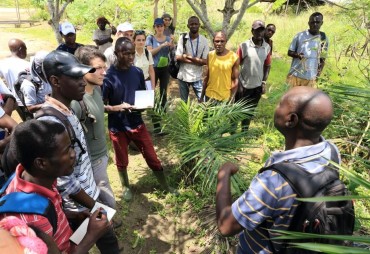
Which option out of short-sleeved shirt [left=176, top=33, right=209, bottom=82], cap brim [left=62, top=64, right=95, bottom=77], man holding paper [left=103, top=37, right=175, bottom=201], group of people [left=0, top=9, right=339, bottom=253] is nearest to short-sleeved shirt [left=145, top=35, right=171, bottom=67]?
short-sleeved shirt [left=176, top=33, right=209, bottom=82]

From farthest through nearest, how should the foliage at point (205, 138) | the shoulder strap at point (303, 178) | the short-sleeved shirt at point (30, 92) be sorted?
1. the short-sleeved shirt at point (30, 92)
2. the foliage at point (205, 138)
3. the shoulder strap at point (303, 178)

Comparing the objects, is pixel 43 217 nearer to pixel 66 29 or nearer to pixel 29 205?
pixel 29 205

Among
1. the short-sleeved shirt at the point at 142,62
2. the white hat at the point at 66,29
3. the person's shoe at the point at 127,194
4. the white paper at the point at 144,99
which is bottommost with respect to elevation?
the person's shoe at the point at 127,194

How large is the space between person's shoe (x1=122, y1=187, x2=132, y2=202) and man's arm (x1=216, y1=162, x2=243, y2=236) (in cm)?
217

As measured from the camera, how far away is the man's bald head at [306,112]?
4.41 feet

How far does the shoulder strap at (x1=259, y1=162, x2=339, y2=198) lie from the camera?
4.07ft

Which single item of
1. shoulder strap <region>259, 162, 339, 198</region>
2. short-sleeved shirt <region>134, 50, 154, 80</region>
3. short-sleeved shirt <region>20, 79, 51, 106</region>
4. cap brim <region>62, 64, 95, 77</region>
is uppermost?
cap brim <region>62, 64, 95, 77</region>

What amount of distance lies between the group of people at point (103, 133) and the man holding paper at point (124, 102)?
10mm

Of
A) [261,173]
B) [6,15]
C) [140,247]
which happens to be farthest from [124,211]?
[6,15]

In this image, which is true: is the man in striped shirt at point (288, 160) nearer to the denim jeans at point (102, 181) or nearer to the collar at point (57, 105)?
the collar at point (57, 105)

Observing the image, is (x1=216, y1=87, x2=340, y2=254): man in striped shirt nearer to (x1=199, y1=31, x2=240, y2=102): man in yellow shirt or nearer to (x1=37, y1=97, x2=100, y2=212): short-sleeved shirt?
(x1=37, y1=97, x2=100, y2=212): short-sleeved shirt

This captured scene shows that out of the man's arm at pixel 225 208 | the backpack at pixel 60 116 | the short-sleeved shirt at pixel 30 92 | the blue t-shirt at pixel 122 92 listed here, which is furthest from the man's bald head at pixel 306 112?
the short-sleeved shirt at pixel 30 92

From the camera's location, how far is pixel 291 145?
145 centimetres

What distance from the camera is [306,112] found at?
1.35 meters
